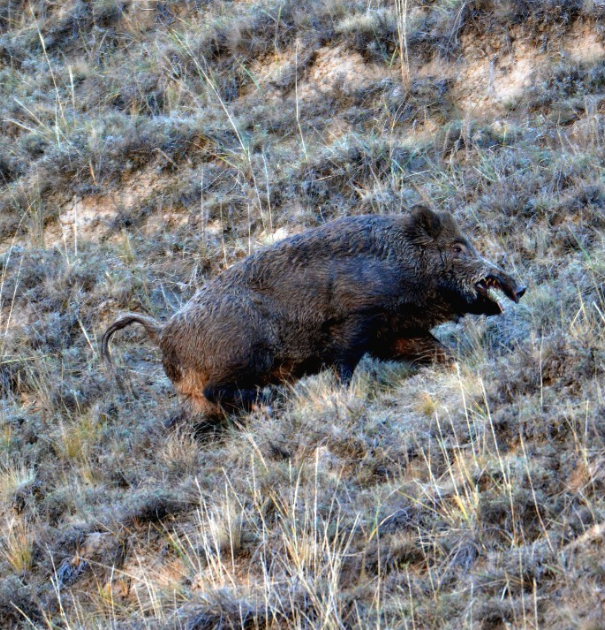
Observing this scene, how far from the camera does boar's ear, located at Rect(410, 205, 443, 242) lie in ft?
26.0

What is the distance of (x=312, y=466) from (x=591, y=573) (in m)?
2.16

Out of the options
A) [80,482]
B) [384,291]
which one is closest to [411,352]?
[384,291]

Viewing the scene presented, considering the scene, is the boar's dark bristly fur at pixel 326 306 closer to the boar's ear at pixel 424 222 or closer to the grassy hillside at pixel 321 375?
the boar's ear at pixel 424 222

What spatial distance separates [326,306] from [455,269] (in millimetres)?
1111

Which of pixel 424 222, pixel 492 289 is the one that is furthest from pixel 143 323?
pixel 492 289

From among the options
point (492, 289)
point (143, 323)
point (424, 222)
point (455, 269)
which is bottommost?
point (492, 289)

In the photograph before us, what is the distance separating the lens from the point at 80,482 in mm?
7160

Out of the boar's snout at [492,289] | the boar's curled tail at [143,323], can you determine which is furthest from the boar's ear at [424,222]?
the boar's curled tail at [143,323]

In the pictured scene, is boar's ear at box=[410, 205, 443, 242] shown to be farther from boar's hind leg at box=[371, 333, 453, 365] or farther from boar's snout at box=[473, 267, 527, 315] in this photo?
boar's hind leg at box=[371, 333, 453, 365]

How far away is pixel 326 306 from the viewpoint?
24.7 ft

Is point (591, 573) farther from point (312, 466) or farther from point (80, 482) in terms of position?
point (80, 482)

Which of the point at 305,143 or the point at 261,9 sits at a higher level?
the point at 261,9

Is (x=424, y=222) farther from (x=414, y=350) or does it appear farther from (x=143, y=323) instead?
(x=143, y=323)

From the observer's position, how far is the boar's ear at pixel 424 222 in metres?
7.92
